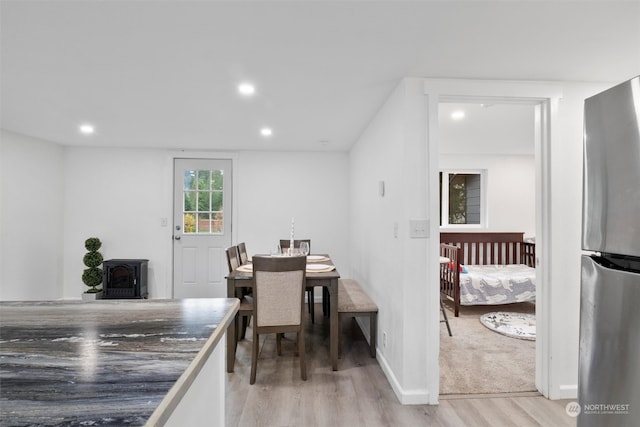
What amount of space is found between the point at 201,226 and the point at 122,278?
49.7 inches

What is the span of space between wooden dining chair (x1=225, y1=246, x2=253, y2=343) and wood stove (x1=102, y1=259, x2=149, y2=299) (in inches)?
76.3

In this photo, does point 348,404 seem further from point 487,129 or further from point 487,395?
point 487,129

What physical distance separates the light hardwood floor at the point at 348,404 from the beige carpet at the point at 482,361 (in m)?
0.13

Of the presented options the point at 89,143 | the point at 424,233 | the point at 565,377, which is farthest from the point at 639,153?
the point at 89,143

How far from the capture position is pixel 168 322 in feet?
3.50

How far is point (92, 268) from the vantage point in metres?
4.48

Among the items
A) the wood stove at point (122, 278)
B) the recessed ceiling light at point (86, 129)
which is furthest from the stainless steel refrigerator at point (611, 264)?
the wood stove at point (122, 278)

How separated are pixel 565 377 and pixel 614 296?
5.84ft

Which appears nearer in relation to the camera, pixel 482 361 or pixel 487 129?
A: pixel 482 361

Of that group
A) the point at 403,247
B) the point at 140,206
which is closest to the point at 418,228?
the point at 403,247

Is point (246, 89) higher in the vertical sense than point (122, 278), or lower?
higher

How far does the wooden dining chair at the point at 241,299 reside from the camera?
9.20 feet

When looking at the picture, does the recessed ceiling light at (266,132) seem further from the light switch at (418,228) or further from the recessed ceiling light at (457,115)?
the light switch at (418,228)

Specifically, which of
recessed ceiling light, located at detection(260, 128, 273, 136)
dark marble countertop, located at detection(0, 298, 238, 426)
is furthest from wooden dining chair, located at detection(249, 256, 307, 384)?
recessed ceiling light, located at detection(260, 128, 273, 136)
